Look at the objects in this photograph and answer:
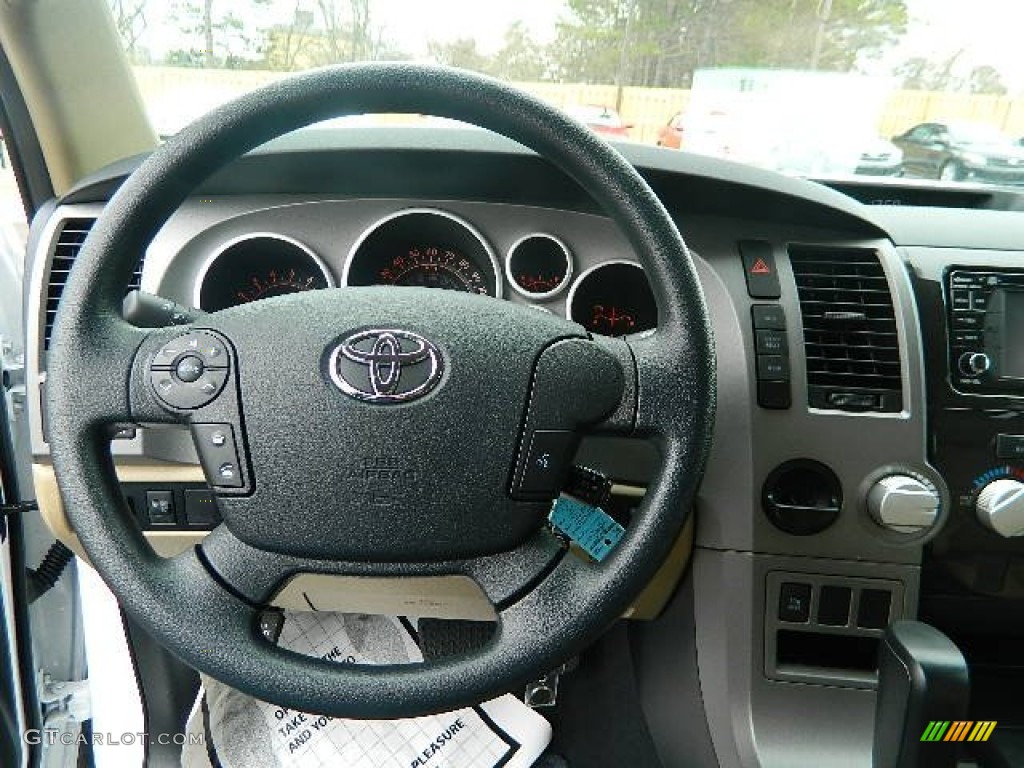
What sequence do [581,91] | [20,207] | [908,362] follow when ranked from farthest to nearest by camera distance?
[20,207] → [581,91] → [908,362]

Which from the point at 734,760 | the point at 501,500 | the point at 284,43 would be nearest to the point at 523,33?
the point at 284,43

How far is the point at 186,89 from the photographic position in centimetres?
127

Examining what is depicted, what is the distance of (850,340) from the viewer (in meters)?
1.06

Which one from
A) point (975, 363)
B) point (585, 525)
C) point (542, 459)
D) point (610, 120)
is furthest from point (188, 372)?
point (975, 363)

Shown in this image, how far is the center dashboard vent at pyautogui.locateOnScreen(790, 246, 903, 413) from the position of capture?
1051 mm

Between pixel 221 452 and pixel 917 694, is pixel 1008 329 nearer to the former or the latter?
pixel 917 694

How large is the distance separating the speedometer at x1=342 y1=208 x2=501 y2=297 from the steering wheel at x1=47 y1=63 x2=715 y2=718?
0.34 metres

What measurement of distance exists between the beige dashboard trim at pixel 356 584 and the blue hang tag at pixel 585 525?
120mm

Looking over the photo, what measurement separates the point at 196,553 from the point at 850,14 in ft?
4.00

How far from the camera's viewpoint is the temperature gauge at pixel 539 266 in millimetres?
1058

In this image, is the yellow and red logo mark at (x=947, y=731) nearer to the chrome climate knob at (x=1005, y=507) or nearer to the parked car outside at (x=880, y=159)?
the chrome climate knob at (x=1005, y=507)

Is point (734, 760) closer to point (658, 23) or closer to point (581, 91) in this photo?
point (581, 91)

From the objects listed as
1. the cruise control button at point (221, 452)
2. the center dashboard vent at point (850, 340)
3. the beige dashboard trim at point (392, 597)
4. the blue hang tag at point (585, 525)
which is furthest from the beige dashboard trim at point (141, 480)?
the center dashboard vent at point (850, 340)

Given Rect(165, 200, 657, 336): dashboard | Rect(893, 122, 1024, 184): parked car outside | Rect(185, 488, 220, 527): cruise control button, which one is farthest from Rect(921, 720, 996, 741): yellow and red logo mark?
Rect(893, 122, 1024, 184): parked car outside
